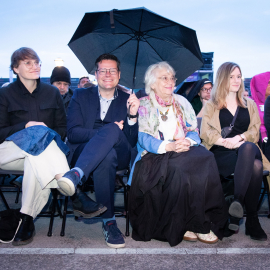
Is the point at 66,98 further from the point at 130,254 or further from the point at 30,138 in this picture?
the point at 130,254

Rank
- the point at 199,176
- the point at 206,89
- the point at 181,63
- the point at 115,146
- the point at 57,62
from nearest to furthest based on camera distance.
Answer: the point at 199,176 → the point at 115,146 → the point at 181,63 → the point at 206,89 → the point at 57,62

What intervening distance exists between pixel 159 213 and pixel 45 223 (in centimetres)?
135

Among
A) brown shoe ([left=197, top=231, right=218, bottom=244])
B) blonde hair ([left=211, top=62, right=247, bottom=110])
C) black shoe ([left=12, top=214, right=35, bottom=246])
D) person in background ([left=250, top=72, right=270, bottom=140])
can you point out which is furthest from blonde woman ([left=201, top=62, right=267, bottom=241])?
black shoe ([left=12, top=214, right=35, bottom=246])

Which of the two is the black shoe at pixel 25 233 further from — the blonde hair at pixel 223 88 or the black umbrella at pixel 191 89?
the black umbrella at pixel 191 89

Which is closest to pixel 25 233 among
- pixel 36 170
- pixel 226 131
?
pixel 36 170

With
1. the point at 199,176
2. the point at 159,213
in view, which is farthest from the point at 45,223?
the point at 199,176

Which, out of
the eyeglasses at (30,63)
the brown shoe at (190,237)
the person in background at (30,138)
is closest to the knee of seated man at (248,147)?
the brown shoe at (190,237)

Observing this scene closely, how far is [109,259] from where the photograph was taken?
106 inches

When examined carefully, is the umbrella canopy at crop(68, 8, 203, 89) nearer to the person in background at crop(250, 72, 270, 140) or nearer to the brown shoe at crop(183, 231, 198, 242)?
the person in background at crop(250, 72, 270, 140)

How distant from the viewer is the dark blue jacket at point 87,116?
3.52 metres

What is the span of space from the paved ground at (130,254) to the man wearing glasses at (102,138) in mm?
200

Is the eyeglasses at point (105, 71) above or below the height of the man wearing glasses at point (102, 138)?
above

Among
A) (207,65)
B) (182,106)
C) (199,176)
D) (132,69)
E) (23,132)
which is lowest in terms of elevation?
(199,176)

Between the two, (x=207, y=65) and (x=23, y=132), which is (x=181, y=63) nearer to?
(x=23, y=132)
